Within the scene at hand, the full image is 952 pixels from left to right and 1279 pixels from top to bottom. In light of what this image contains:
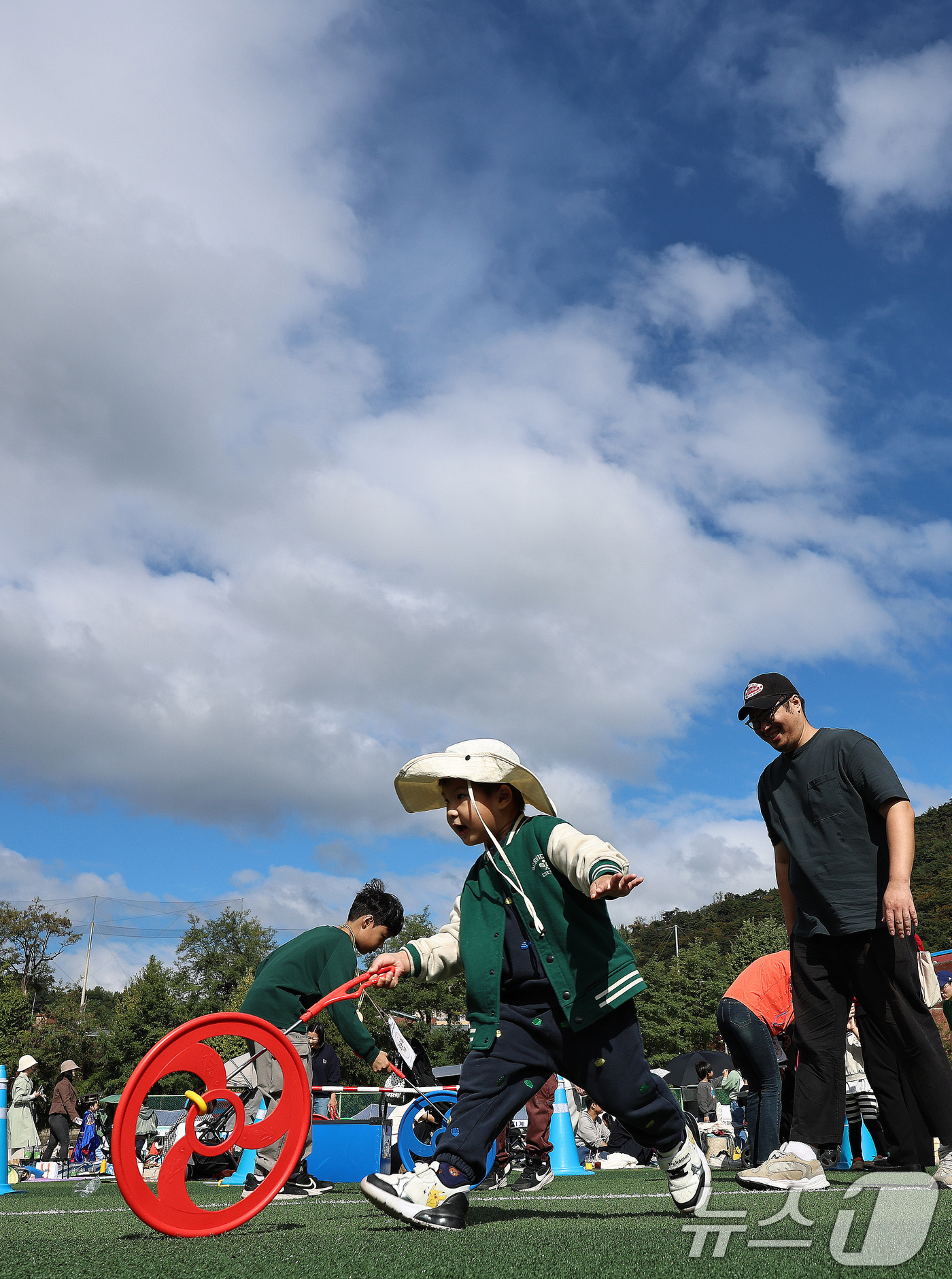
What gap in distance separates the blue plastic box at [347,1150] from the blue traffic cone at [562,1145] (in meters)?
2.97

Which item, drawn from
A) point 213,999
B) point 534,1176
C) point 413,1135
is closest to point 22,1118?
point 413,1135

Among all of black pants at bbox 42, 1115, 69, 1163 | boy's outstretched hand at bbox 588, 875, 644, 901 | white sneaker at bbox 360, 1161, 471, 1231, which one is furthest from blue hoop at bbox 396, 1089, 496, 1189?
black pants at bbox 42, 1115, 69, 1163

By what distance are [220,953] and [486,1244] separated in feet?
195

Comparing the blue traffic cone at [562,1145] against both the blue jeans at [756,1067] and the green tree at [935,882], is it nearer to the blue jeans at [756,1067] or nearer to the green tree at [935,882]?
the blue jeans at [756,1067]

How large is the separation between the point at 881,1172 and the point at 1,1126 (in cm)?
748

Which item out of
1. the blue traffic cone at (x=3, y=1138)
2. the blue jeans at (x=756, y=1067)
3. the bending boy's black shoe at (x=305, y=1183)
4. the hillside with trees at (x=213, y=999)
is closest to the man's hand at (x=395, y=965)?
the blue jeans at (x=756, y=1067)

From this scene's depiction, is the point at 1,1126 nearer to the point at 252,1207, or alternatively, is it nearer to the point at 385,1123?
the point at 385,1123

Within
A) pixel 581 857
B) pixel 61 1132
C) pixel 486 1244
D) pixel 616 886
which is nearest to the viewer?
pixel 486 1244

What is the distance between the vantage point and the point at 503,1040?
146 inches

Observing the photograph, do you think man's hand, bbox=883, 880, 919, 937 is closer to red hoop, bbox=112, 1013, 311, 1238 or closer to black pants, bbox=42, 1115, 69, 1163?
red hoop, bbox=112, 1013, 311, 1238

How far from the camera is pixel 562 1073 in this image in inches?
147

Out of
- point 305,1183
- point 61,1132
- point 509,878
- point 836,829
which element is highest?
point 836,829

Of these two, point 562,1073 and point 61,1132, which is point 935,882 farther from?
point 562,1073

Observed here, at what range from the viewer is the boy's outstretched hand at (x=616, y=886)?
332 centimetres
